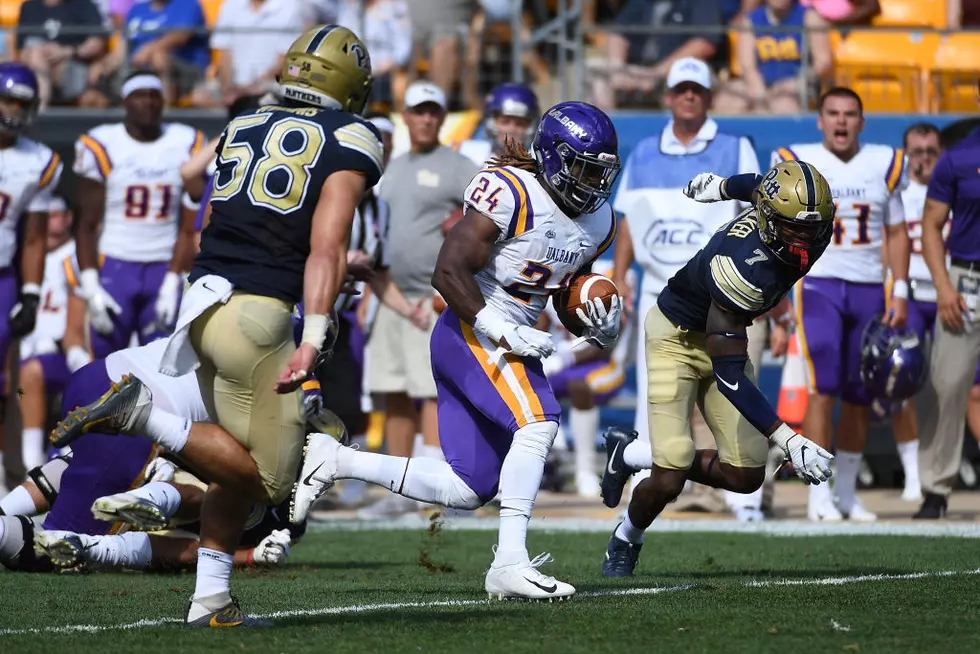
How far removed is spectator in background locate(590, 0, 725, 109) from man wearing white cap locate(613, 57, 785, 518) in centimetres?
277

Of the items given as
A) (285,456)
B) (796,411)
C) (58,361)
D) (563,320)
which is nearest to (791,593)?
(563,320)

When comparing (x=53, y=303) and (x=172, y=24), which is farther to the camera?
(x=172, y=24)

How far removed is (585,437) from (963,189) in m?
3.17

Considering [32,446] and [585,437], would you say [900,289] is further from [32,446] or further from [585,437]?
[32,446]

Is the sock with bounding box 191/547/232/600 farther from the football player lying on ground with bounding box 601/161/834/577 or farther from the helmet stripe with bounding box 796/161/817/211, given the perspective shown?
the helmet stripe with bounding box 796/161/817/211

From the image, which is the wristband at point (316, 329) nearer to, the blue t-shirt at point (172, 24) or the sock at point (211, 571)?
the sock at point (211, 571)

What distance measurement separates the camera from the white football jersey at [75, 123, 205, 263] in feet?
32.7

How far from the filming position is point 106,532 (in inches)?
261

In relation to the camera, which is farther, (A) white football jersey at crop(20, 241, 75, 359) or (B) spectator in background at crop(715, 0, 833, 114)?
(B) spectator in background at crop(715, 0, 833, 114)

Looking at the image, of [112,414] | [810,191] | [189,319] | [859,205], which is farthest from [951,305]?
[112,414]

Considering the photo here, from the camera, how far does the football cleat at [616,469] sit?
6.77m

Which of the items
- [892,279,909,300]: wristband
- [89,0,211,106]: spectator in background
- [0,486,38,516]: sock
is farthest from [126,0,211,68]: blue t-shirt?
[0,486,38,516]: sock

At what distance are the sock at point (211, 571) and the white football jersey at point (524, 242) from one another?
5.06 ft

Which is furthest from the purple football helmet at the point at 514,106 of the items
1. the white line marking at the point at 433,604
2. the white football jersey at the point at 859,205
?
the white line marking at the point at 433,604
